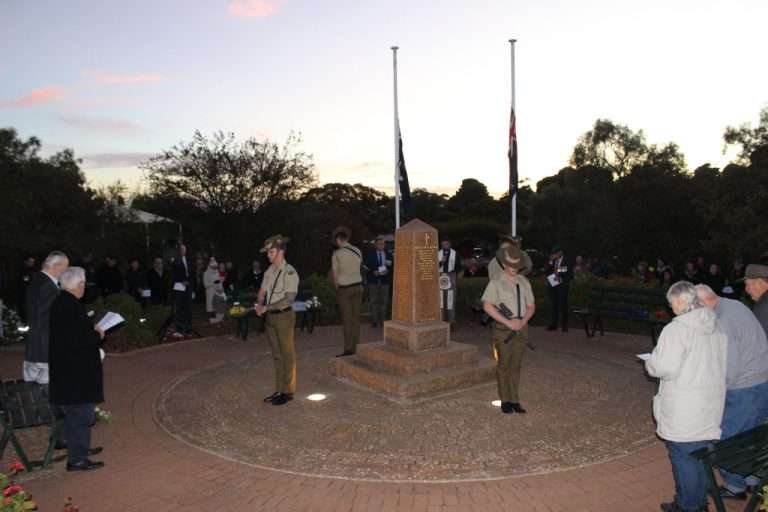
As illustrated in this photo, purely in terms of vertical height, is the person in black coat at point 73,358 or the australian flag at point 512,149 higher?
the australian flag at point 512,149

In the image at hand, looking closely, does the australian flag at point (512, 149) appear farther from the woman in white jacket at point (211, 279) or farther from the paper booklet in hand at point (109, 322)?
the paper booklet in hand at point (109, 322)

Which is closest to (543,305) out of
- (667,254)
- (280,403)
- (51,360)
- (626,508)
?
(280,403)

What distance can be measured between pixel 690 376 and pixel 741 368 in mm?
1045

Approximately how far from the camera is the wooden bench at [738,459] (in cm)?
414

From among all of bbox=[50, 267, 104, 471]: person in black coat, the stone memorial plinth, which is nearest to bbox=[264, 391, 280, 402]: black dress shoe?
the stone memorial plinth

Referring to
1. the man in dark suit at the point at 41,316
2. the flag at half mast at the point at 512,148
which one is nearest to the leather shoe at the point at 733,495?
the man in dark suit at the point at 41,316

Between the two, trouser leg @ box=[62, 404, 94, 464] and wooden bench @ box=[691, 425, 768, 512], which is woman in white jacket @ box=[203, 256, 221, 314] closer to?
trouser leg @ box=[62, 404, 94, 464]

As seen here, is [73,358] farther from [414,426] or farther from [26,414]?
[414,426]

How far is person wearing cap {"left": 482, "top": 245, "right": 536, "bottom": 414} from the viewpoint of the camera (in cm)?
708

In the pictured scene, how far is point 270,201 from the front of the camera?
22578mm

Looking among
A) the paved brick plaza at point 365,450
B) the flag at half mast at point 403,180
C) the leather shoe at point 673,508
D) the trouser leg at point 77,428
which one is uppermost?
the flag at half mast at point 403,180

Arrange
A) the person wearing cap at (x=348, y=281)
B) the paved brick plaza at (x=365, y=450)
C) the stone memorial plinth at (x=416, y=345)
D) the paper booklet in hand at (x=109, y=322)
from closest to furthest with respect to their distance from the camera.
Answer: the paved brick plaza at (x=365, y=450) → the paper booklet in hand at (x=109, y=322) → the stone memorial plinth at (x=416, y=345) → the person wearing cap at (x=348, y=281)

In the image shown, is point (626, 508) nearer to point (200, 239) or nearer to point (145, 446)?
point (145, 446)

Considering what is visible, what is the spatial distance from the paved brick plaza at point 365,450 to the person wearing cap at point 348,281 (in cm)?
105
